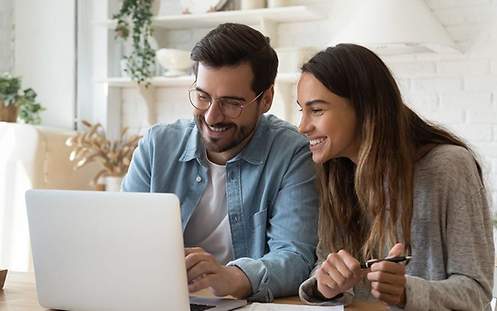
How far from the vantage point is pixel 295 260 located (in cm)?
167

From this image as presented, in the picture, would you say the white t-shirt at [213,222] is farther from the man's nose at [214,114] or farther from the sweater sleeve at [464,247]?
the sweater sleeve at [464,247]

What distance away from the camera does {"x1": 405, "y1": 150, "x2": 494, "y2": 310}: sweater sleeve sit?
146 centimetres

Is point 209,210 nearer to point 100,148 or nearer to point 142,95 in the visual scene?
point 100,148

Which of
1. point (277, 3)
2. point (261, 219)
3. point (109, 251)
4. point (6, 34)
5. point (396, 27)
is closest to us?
point (109, 251)

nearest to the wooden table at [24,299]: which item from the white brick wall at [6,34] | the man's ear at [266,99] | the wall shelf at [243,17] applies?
the man's ear at [266,99]

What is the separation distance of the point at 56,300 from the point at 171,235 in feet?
1.00

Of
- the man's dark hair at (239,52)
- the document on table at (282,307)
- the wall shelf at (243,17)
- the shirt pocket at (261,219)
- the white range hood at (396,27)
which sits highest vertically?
the wall shelf at (243,17)

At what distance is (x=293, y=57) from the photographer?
3338 mm

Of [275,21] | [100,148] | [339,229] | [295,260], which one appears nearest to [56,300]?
[295,260]

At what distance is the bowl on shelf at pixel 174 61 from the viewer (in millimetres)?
3615

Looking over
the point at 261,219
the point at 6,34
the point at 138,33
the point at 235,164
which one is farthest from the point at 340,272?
the point at 6,34

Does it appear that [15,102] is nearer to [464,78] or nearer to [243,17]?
[243,17]

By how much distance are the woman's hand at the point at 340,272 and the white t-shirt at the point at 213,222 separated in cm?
55

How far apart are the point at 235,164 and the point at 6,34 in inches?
90.8
